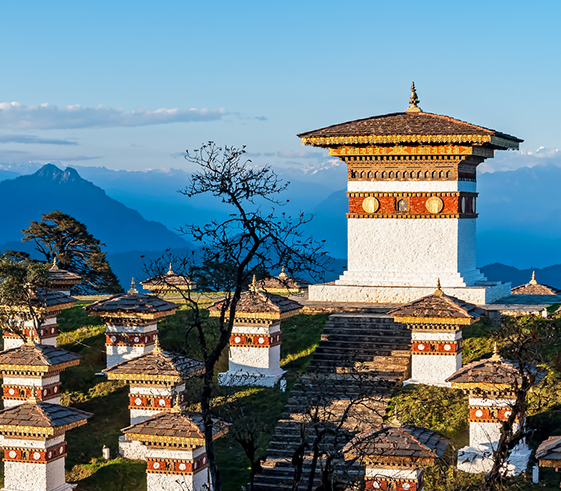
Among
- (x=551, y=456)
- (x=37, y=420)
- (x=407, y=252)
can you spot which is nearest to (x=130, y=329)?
(x=37, y=420)

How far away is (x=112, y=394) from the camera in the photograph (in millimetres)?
21656

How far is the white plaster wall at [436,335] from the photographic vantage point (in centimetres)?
2005

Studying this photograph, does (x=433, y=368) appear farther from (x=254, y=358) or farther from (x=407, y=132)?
(x=407, y=132)

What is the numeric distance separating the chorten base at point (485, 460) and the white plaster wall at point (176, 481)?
15.7 feet

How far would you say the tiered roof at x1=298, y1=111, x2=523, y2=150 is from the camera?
82.1ft

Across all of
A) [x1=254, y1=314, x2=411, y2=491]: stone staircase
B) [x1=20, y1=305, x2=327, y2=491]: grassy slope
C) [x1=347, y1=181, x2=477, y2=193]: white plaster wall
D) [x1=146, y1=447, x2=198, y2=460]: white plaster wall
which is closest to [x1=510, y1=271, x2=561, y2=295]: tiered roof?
[x1=347, y1=181, x2=477, y2=193]: white plaster wall

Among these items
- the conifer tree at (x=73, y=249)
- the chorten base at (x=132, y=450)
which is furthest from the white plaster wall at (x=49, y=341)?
the conifer tree at (x=73, y=249)

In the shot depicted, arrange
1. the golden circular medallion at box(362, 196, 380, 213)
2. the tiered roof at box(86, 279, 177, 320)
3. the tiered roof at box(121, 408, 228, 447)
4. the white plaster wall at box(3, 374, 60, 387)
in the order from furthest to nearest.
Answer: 1. the golden circular medallion at box(362, 196, 380, 213)
2. the tiered roof at box(86, 279, 177, 320)
3. the white plaster wall at box(3, 374, 60, 387)
4. the tiered roof at box(121, 408, 228, 447)

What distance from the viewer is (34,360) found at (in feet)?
66.8

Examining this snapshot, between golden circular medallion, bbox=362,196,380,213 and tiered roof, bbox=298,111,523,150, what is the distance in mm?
1803

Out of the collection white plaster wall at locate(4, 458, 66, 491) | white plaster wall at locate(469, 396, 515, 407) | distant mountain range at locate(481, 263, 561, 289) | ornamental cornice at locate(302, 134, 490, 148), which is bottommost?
distant mountain range at locate(481, 263, 561, 289)

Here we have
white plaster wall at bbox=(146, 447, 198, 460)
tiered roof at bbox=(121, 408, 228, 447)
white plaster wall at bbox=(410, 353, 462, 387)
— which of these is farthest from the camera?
white plaster wall at bbox=(410, 353, 462, 387)

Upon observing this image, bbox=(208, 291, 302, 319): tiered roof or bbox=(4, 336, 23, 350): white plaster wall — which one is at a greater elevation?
bbox=(208, 291, 302, 319): tiered roof

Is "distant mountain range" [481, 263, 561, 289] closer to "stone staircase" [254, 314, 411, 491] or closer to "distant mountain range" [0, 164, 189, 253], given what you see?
"distant mountain range" [0, 164, 189, 253]
